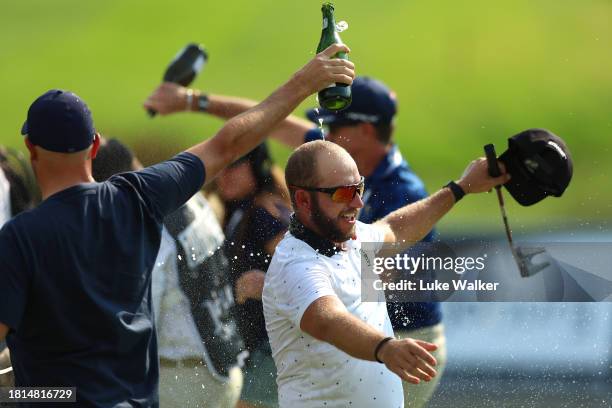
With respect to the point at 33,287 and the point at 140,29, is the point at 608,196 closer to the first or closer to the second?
the point at 140,29

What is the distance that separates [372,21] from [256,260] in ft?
4.20

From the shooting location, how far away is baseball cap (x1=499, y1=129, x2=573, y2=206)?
3.80m

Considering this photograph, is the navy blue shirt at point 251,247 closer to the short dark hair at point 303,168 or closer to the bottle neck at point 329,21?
the bottle neck at point 329,21

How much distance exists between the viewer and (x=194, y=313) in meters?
4.83

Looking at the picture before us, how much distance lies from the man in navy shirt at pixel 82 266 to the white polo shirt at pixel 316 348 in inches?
17.9

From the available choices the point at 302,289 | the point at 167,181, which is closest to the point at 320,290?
the point at 302,289

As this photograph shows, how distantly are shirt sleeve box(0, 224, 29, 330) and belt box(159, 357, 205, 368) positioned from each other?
2.21 m

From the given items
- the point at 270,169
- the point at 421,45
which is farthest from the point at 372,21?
the point at 270,169

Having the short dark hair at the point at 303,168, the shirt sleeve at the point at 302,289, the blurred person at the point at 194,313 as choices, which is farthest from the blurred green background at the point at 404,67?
the shirt sleeve at the point at 302,289

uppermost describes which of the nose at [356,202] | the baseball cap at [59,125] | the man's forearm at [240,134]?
the baseball cap at [59,125]

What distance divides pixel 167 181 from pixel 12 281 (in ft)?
1.60

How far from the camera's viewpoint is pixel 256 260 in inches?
191

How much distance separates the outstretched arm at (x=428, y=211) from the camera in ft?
12.2

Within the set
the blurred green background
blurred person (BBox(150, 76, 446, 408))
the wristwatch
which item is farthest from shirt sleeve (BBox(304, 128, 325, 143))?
the wristwatch
